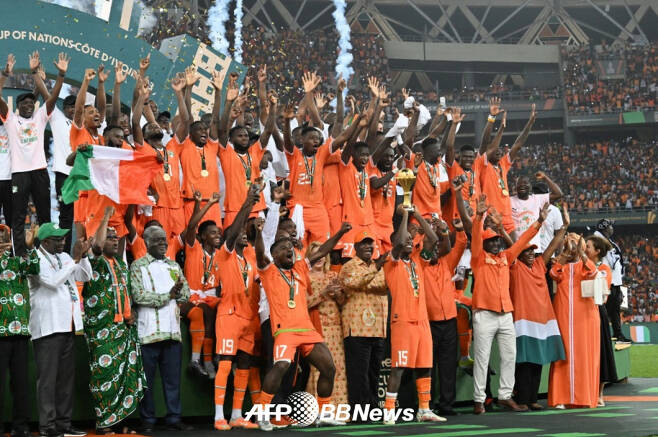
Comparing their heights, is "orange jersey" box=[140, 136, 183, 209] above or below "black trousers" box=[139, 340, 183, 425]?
above

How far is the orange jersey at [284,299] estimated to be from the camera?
9023 mm

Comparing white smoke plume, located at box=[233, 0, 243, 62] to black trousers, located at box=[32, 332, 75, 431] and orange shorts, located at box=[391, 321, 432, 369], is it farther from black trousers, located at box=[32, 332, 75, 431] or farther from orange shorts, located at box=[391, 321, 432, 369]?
black trousers, located at box=[32, 332, 75, 431]

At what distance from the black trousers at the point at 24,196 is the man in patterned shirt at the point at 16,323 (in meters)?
2.57

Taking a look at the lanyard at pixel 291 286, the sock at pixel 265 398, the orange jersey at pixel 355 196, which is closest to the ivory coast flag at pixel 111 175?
the lanyard at pixel 291 286

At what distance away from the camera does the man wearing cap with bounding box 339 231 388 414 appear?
9.91 meters

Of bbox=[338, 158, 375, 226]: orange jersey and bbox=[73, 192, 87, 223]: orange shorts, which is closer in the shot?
bbox=[73, 192, 87, 223]: orange shorts

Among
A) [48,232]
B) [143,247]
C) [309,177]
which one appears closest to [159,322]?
[48,232]

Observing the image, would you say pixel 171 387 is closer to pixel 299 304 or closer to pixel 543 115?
pixel 299 304

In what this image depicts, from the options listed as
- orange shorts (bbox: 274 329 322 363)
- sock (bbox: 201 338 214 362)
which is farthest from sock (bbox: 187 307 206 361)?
orange shorts (bbox: 274 329 322 363)

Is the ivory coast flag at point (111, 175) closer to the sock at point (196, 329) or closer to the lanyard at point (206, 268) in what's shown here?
the lanyard at point (206, 268)

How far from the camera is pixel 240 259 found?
9.64 meters

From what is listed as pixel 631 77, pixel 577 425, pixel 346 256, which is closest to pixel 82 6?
pixel 346 256

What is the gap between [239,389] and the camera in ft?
30.8

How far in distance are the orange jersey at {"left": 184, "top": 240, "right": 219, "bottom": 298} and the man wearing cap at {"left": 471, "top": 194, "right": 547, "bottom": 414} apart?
300cm
